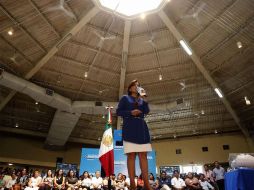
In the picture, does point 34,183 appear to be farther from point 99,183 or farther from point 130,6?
point 130,6

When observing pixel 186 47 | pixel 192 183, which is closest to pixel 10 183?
pixel 192 183

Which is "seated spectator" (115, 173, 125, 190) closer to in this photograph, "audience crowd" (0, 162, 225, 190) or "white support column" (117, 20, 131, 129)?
"audience crowd" (0, 162, 225, 190)

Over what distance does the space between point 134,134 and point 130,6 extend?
867cm

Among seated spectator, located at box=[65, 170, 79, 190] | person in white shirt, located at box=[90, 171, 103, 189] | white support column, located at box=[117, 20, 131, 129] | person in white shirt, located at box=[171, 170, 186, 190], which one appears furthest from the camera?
white support column, located at box=[117, 20, 131, 129]

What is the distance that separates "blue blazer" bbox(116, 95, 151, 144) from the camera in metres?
2.92

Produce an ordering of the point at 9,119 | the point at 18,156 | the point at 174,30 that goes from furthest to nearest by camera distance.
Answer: the point at 18,156 → the point at 9,119 → the point at 174,30

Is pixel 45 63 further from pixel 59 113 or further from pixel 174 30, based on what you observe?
pixel 174 30

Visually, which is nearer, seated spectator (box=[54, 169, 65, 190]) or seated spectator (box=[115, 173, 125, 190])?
seated spectator (box=[115, 173, 125, 190])

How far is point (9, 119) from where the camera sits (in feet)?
58.8

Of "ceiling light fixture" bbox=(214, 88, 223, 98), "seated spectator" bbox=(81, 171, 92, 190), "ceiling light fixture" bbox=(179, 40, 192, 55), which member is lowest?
"seated spectator" bbox=(81, 171, 92, 190)

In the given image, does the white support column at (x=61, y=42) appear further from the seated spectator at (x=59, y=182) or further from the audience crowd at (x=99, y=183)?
the seated spectator at (x=59, y=182)

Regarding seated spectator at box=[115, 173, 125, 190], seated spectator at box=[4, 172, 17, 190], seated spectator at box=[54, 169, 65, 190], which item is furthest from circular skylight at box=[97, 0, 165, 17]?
seated spectator at box=[4, 172, 17, 190]

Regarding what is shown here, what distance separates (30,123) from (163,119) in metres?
10.2

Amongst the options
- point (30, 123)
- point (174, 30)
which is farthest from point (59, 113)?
point (174, 30)
